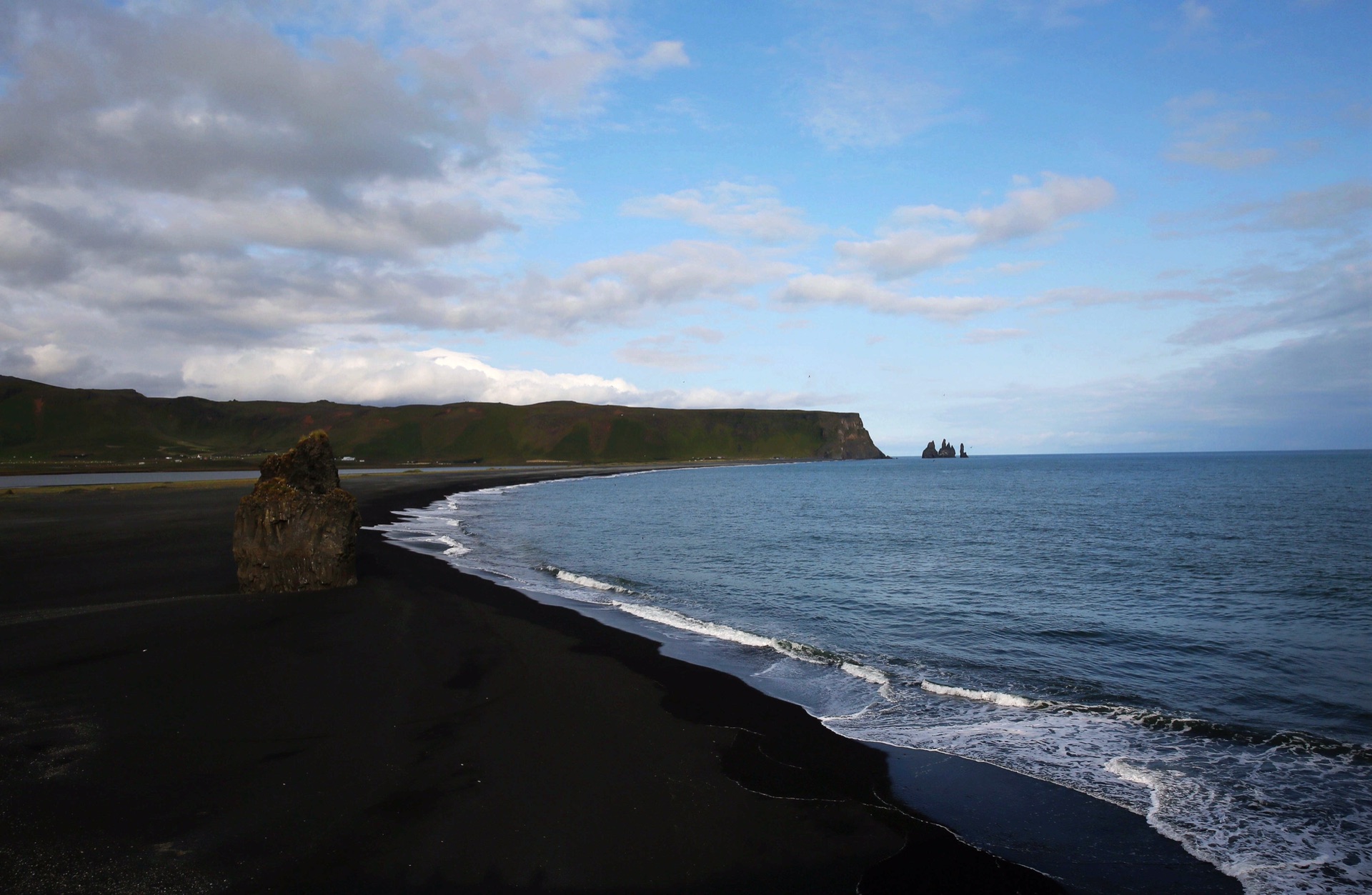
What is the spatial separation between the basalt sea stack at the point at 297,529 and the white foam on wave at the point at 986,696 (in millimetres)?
15521

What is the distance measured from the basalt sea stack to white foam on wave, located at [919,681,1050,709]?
50.9 feet

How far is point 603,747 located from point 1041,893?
539 cm

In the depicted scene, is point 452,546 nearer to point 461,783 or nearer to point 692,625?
point 692,625

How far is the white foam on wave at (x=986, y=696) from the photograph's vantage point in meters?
11.9

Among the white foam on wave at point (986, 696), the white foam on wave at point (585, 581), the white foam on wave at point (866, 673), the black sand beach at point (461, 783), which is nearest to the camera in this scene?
the black sand beach at point (461, 783)

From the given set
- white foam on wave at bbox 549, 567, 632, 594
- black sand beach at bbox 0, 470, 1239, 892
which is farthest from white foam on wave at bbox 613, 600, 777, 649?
black sand beach at bbox 0, 470, 1239, 892

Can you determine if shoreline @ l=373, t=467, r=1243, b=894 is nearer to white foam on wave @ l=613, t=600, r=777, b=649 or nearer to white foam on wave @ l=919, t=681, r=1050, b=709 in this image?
white foam on wave @ l=919, t=681, r=1050, b=709

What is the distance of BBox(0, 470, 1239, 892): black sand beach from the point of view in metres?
6.19

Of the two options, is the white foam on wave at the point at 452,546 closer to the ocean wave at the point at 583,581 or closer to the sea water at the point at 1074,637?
the sea water at the point at 1074,637

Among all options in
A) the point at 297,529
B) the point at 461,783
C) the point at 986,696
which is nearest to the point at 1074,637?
the point at 986,696

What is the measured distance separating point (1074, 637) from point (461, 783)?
15836 mm

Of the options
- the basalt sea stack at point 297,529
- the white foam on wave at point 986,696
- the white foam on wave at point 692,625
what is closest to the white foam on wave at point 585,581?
the white foam on wave at point 692,625

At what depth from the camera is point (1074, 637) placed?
55.8ft

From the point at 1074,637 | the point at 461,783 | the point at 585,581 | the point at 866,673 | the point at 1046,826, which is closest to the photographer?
the point at 1046,826
